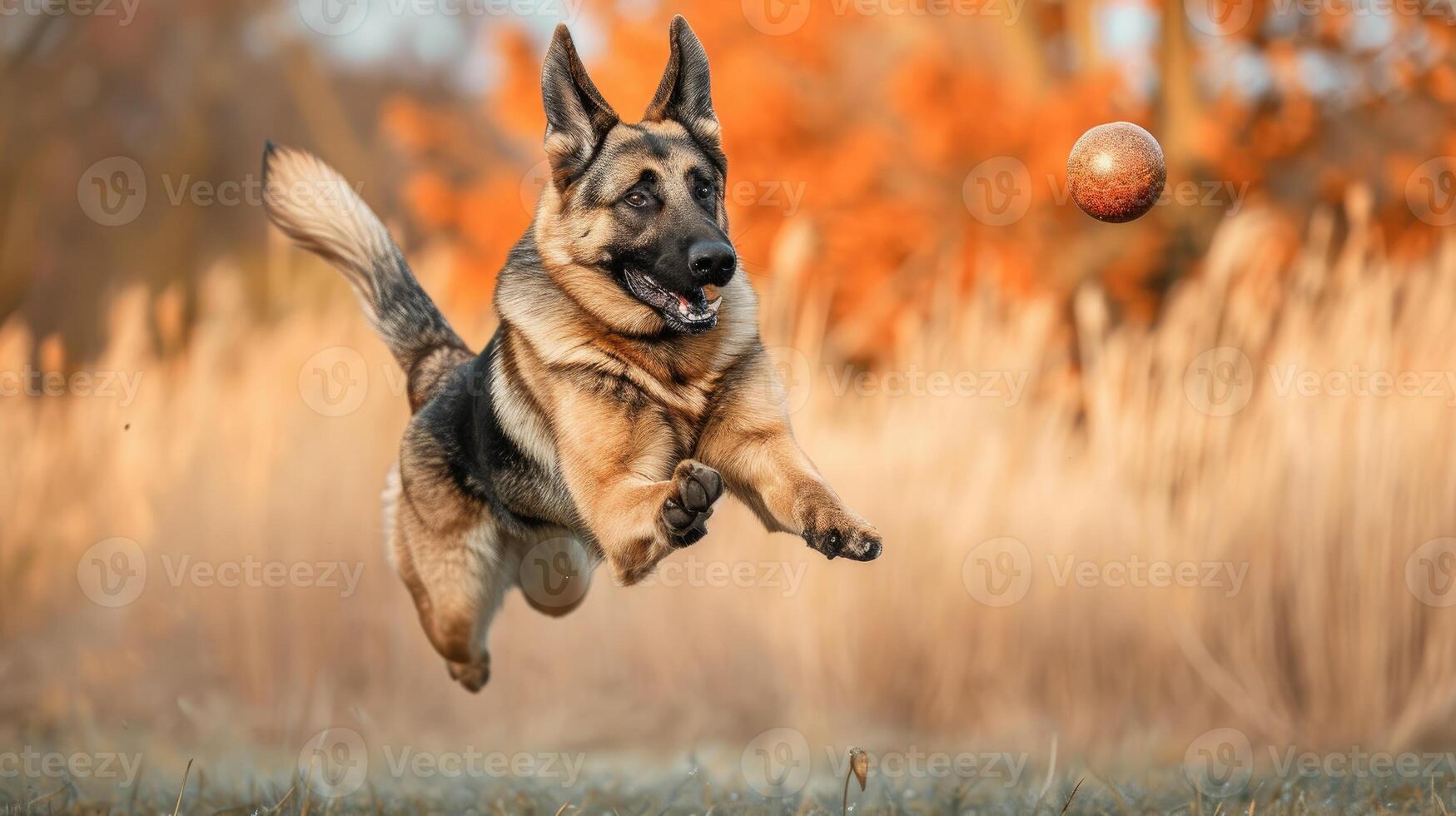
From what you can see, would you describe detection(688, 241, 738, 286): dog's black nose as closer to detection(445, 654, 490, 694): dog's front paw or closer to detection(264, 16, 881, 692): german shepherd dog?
detection(264, 16, 881, 692): german shepherd dog

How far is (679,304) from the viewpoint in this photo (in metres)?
3.00

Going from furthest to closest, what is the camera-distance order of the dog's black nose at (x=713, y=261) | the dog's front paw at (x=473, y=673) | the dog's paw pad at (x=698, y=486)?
the dog's front paw at (x=473, y=673) < the dog's black nose at (x=713, y=261) < the dog's paw pad at (x=698, y=486)

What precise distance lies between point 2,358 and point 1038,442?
7.37 m

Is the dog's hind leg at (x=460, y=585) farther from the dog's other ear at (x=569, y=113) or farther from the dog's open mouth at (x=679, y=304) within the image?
the dog's other ear at (x=569, y=113)

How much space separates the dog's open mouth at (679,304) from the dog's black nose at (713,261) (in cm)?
7

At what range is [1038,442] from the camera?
25.1 feet

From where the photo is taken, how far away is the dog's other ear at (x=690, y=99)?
2982 mm

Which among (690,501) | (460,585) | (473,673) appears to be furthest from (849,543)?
(473,673)

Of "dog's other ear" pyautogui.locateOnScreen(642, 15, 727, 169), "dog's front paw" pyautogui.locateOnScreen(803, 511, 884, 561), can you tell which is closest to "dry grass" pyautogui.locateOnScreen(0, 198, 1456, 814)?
"dog's other ear" pyautogui.locateOnScreen(642, 15, 727, 169)

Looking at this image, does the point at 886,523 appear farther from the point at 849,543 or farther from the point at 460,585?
the point at 849,543

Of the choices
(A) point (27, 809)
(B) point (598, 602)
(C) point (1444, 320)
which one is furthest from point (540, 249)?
(C) point (1444, 320)

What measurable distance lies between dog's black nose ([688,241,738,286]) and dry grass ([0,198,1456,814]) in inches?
165

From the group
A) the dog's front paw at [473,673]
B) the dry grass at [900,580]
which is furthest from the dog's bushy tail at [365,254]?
the dry grass at [900,580]

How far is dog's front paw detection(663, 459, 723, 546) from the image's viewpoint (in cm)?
252
